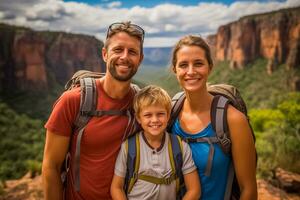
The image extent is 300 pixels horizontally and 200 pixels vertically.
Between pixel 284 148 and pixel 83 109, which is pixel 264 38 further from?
pixel 83 109

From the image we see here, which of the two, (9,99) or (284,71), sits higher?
(284,71)

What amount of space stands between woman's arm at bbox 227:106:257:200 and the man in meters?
0.93

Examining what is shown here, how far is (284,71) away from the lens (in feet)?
187

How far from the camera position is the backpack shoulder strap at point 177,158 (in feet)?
8.39

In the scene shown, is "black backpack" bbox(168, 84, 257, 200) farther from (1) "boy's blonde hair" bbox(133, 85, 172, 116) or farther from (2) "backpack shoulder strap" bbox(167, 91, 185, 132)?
(1) "boy's blonde hair" bbox(133, 85, 172, 116)

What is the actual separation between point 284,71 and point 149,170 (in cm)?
6022

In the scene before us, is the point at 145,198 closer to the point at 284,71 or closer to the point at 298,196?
the point at 298,196

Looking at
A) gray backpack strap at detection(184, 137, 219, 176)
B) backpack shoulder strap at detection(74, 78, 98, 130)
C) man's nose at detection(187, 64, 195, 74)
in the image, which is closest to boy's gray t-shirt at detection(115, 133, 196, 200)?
gray backpack strap at detection(184, 137, 219, 176)

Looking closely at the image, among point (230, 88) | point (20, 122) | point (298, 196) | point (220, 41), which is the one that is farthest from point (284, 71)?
point (230, 88)

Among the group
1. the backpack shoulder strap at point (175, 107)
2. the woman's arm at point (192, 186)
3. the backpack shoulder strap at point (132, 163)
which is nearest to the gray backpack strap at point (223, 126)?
the woman's arm at point (192, 186)

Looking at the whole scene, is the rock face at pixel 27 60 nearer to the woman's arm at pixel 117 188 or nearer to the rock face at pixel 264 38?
the rock face at pixel 264 38

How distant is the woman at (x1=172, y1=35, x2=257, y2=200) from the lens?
2.46 meters

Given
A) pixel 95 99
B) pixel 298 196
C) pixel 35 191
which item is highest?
pixel 95 99

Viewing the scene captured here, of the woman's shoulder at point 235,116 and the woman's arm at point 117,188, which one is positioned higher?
the woman's shoulder at point 235,116
